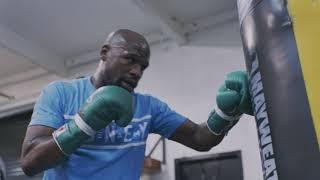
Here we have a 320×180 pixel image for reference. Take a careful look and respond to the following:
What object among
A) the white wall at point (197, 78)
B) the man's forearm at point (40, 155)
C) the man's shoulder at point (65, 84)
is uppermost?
the white wall at point (197, 78)

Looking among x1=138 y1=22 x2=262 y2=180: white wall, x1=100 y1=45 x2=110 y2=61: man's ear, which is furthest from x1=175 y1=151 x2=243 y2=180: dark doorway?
x1=100 y1=45 x2=110 y2=61: man's ear

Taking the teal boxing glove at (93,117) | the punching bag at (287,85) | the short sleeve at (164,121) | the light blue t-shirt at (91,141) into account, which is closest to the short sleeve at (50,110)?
the light blue t-shirt at (91,141)

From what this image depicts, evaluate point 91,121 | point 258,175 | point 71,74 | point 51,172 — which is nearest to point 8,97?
point 71,74

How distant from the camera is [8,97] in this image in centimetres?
427

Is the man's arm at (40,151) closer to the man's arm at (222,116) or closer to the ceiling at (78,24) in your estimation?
the man's arm at (222,116)

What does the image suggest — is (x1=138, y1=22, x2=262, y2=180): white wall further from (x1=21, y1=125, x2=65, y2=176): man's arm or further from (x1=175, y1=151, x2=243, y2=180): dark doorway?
(x1=21, y1=125, x2=65, y2=176): man's arm

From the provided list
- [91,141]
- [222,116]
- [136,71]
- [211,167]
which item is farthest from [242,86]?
[211,167]

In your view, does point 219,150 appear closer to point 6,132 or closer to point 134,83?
point 134,83

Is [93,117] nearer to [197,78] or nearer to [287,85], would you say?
[287,85]

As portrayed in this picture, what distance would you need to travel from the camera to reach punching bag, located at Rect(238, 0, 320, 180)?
25.8 inches

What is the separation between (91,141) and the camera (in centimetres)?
127

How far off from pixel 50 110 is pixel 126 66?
272 mm

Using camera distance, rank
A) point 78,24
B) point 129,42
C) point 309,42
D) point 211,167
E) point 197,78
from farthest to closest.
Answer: point 78,24 < point 197,78 < point 211,167 < point 129,42 < point 309,42

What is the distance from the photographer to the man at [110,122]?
3.57ft
